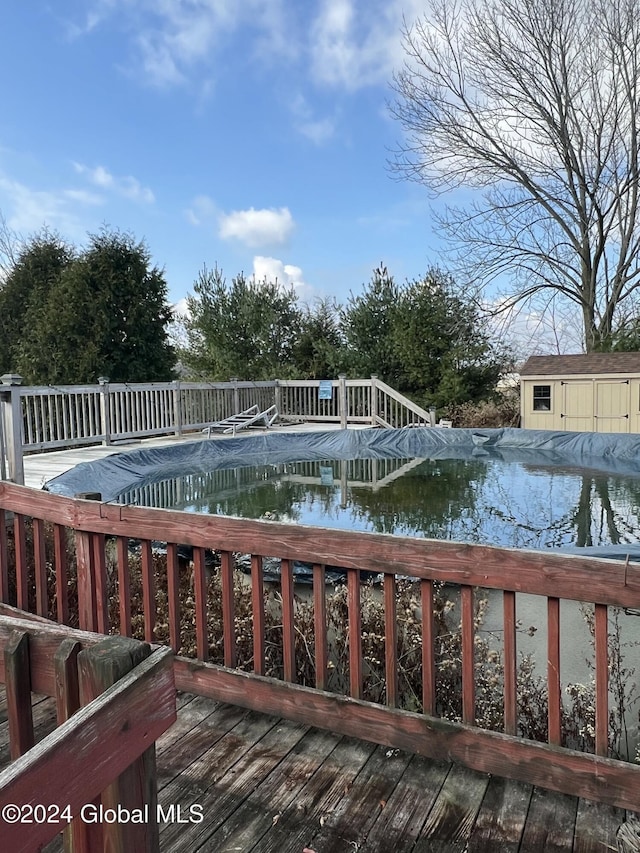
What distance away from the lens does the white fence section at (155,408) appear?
5.67 metres

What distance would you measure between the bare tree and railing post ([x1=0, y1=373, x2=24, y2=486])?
13.3 m

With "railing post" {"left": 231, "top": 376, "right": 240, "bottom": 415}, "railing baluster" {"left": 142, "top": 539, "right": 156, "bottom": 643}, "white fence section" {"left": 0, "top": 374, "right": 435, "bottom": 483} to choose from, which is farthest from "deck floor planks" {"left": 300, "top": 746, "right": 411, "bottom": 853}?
"railing post" {"left": 231, "top": 376, "right": 240, "bottom": 415}

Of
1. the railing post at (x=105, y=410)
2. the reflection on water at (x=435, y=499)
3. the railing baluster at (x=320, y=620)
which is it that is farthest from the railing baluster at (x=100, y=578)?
the railing post at (x=105, y=410)

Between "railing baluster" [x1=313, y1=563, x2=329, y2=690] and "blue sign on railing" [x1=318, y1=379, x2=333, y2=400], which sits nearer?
"railing baluster" [x1=313, y1=563, x2=329, y2=690]

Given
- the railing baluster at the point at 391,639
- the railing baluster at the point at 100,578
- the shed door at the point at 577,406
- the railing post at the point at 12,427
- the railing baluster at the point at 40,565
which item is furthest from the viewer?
the shed door at the point at 577,406

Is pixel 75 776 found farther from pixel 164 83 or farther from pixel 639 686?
pixel 164 83

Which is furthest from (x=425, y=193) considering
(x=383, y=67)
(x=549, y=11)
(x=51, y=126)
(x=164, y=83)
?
(x=51, y=126)

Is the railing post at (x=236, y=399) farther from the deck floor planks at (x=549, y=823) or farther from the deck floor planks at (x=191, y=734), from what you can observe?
the deck floor planks at (x=549, y=823)

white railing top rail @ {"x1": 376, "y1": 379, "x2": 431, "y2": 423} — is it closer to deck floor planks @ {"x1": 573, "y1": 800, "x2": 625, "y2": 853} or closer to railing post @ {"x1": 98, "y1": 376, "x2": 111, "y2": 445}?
railing post @ {"x1": 98, "y1": 376, "x2": 111, "y2": 445}

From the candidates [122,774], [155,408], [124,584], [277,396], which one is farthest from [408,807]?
[277,396]

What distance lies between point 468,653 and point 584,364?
12.4m

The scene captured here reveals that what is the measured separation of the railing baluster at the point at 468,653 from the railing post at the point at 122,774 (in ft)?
3.34

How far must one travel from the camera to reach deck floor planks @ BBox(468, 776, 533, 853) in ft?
4.64

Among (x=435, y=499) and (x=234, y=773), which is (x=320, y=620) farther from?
(x=435, y=499)
